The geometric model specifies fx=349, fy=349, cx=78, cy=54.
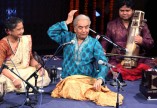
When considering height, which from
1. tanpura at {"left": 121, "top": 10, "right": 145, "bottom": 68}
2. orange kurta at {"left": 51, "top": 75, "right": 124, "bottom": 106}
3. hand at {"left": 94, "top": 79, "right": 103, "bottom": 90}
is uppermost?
tanpura at {"left": 121, "top": 10, "right": 145, "bottom": 68}

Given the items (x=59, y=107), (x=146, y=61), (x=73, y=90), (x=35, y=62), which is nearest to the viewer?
(x=59, y=107)

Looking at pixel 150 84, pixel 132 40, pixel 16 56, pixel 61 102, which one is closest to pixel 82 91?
pixel 61 102

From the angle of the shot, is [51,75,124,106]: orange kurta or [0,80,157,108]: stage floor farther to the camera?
[51,75,124,106]: orange kurta

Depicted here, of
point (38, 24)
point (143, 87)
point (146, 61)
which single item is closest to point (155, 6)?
point (146, 61)

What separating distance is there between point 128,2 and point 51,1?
268 cm

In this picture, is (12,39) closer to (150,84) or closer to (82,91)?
(82,91)

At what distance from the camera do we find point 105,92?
4.88 meters

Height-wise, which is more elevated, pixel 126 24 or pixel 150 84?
pixel 126 24

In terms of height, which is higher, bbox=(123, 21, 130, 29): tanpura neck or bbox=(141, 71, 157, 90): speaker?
bbox=(123, 21, 130, 29): tanpura neck

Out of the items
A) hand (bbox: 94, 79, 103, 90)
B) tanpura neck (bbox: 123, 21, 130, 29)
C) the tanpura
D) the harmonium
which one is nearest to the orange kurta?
hand (bbox: 94, 79, 103, 90)

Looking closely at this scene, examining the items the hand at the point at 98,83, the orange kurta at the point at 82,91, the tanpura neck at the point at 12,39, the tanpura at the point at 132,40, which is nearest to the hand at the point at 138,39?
the tanpura at the point at 132,40

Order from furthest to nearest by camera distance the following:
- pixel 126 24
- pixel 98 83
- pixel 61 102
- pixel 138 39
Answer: pixel 126 24
pixel 138 39
pixel 61 102
pixel 98 83

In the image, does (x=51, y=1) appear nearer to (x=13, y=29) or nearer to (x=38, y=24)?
(x=38, y=24)

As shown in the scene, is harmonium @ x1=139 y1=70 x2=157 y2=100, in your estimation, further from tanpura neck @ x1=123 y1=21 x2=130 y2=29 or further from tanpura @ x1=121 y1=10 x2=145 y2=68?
tanpura neck @ x1=123 y1=21 x2=130 y2=29
